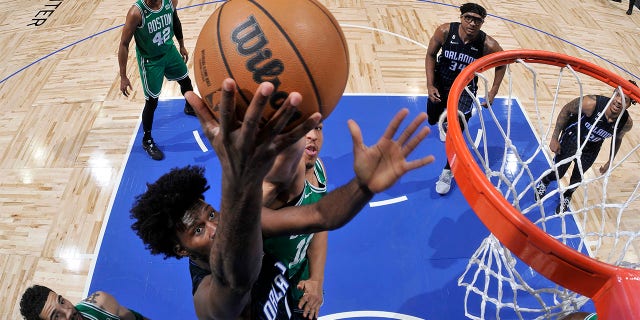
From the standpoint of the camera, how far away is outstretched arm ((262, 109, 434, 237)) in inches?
52.8

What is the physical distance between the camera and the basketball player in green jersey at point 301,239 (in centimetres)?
197

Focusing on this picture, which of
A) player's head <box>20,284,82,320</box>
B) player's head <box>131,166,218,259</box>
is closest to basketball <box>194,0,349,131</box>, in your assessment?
player's head <box>131,166,218,259</box>

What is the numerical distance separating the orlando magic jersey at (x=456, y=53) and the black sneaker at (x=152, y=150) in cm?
277

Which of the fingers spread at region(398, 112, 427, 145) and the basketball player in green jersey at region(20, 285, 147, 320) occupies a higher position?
the fingers spread at region(398, 112, 427, 145)

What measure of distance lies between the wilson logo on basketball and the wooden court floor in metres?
2.80

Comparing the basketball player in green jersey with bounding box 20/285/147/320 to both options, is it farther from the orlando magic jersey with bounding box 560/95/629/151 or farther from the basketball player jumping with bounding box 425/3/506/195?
the orlando magic jersey with bounding box 560/95/629/151

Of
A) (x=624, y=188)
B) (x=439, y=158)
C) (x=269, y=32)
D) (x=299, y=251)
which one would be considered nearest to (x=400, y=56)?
(x=439, y=158)

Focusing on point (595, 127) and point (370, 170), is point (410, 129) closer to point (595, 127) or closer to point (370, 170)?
point (370, 170)

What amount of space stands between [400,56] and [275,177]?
169 inches

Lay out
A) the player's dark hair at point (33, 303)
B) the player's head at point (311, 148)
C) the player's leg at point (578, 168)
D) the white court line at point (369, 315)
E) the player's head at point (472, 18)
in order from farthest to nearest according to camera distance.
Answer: the player's leg at point (578, 168) < the player's head at point (472, 18) < the white court line at point (369, 315) < the player's head at point (311, 148) < the player's dark hair at point (33, 303)

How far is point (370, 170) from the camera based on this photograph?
1377 mm

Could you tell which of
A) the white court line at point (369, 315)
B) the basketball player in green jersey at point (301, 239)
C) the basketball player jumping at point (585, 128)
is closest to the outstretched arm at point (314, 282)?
the basketball player in green jersey at point (301, 239)

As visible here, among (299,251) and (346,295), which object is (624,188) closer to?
(346,295)

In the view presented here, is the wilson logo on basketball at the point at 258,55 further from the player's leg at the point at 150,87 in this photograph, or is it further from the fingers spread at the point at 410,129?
the player's leg at the point at 150,87
